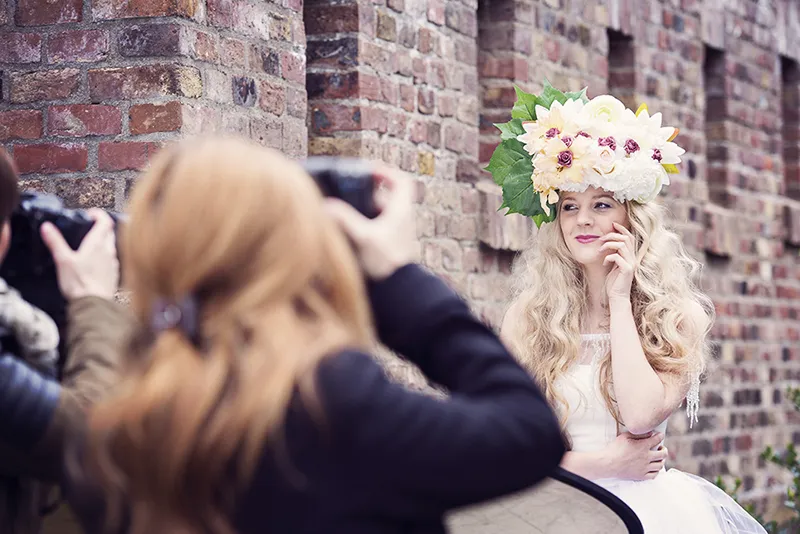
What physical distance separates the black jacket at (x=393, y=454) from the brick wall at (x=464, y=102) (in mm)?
2496

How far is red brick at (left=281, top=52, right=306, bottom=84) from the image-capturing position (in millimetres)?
4570

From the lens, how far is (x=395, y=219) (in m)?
1.87

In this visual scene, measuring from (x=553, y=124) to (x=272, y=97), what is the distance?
96 cm

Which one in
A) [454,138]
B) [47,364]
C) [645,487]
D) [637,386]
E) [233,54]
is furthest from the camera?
[454,138]

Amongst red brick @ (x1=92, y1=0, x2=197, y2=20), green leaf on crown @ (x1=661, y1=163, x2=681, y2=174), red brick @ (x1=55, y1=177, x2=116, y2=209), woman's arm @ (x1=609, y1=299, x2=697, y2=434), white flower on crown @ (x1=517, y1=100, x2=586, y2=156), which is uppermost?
red brick @ (x1=92, y1=0, x2=197, y2=20)

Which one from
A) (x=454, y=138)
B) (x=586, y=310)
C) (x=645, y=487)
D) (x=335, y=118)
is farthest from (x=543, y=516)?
(x=454, y=138)

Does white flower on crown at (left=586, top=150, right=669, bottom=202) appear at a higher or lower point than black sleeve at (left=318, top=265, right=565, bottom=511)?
higher

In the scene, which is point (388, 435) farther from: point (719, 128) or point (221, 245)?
point (719, 128)

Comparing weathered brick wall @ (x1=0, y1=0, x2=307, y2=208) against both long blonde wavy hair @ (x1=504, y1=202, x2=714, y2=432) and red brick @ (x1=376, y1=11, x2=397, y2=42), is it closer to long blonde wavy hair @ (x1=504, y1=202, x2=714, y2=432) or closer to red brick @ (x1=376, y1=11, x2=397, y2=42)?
red brick @ (x1=376, y1=11, x2=397, y2=42)

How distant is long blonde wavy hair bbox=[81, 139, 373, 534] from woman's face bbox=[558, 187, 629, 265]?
86.9 inches

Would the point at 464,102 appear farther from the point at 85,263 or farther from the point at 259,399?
the point at 259,399

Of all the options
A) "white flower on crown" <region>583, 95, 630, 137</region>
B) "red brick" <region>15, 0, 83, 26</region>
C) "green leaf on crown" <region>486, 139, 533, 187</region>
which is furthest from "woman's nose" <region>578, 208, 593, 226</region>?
"red brick" <region>15, 0, 83, 26</region>

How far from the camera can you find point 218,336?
1646 mm

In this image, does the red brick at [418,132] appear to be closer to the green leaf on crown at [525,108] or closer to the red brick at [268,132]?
the red brick at [268,132]
